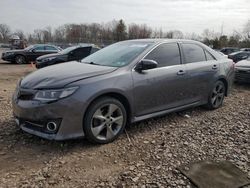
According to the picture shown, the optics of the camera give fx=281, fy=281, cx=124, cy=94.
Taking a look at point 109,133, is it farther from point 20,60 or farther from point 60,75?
point 20,60

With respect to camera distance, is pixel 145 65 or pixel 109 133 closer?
pixel 109 133

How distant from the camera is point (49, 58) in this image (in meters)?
12.6

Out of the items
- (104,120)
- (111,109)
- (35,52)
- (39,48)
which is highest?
(39,48)

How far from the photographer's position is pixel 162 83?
15.2ft

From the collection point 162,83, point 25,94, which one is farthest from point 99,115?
point 162,83

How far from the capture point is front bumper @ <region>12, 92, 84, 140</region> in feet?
11.8

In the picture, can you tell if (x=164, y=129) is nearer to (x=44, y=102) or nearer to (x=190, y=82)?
(x=190, y=82)

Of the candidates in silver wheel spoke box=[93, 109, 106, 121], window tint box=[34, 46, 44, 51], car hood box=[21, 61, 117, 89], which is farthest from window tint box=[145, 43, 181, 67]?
window tint box=[34, 46, 44, 51]

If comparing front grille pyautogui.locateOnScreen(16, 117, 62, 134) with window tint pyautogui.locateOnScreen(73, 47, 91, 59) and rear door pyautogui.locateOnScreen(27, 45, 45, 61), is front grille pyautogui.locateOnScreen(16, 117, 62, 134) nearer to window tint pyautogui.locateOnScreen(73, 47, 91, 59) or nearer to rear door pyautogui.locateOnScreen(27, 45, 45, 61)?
window tint pyautogui.locateOnScreen(73, 47, 91, 59)

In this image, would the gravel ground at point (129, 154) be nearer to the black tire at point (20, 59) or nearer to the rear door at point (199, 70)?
the rear door at point (199, 70)

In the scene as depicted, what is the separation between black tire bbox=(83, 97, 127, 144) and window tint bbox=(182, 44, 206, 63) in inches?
73.8

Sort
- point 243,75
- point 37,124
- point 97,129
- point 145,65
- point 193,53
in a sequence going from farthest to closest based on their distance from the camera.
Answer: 1. point 243,75
2. point 193,53
3. point 145,65
4. point 97,129
5. point 37,124

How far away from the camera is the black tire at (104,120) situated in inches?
150

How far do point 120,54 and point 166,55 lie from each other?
0.81m
